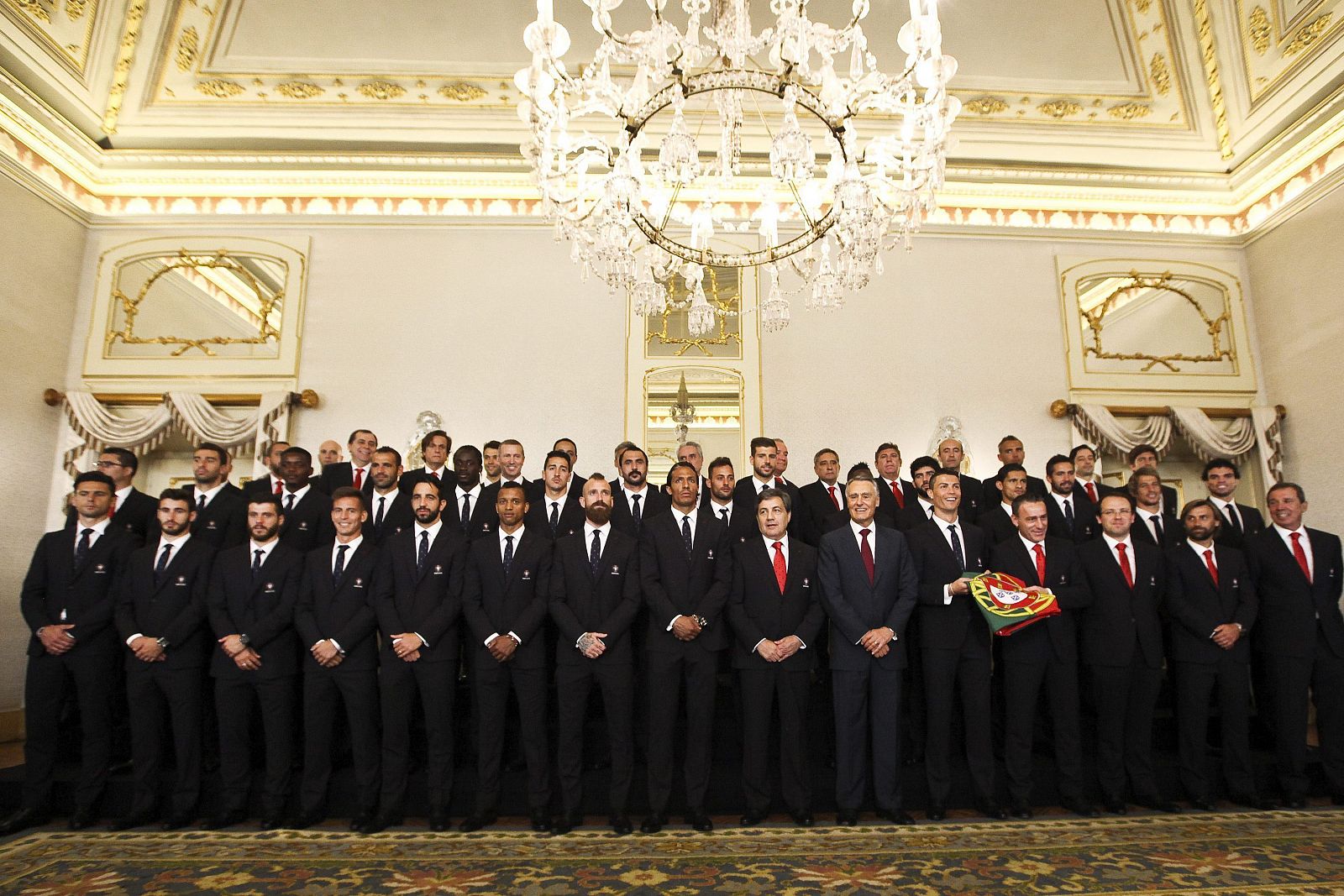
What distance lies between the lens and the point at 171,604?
398cm

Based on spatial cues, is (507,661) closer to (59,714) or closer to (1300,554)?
(59,714)

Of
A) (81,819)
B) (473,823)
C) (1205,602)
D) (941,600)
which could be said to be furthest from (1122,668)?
(81,819)

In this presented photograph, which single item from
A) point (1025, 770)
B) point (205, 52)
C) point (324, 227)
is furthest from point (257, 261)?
point (1025, 770)

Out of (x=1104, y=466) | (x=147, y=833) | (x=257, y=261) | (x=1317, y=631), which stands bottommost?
(x=147, y=833)

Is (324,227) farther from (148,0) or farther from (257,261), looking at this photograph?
(148,0)

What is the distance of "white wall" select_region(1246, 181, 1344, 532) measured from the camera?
6664 millimetres

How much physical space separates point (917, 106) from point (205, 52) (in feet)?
19.4

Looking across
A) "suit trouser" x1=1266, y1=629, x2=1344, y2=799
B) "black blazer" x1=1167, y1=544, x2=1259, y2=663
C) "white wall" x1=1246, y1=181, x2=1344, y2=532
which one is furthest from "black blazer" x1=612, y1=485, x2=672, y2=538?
"white wall" x1=1246, y1=181, x2=1344, y2=532

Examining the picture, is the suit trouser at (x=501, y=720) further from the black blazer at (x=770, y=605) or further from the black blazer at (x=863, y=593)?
the black blazer at (x=863, y=593)

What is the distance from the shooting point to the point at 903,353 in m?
7.46

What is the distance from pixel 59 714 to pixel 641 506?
3.03 m

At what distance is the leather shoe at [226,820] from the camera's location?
12.5 feet

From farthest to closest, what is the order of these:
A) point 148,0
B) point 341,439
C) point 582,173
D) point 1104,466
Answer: point 1104,466, point 341,439, point 148,0, point 582,173

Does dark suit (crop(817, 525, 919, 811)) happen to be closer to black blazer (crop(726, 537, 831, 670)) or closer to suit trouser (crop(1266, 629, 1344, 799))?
black blazer (crop(726, 537, 831, 670))
